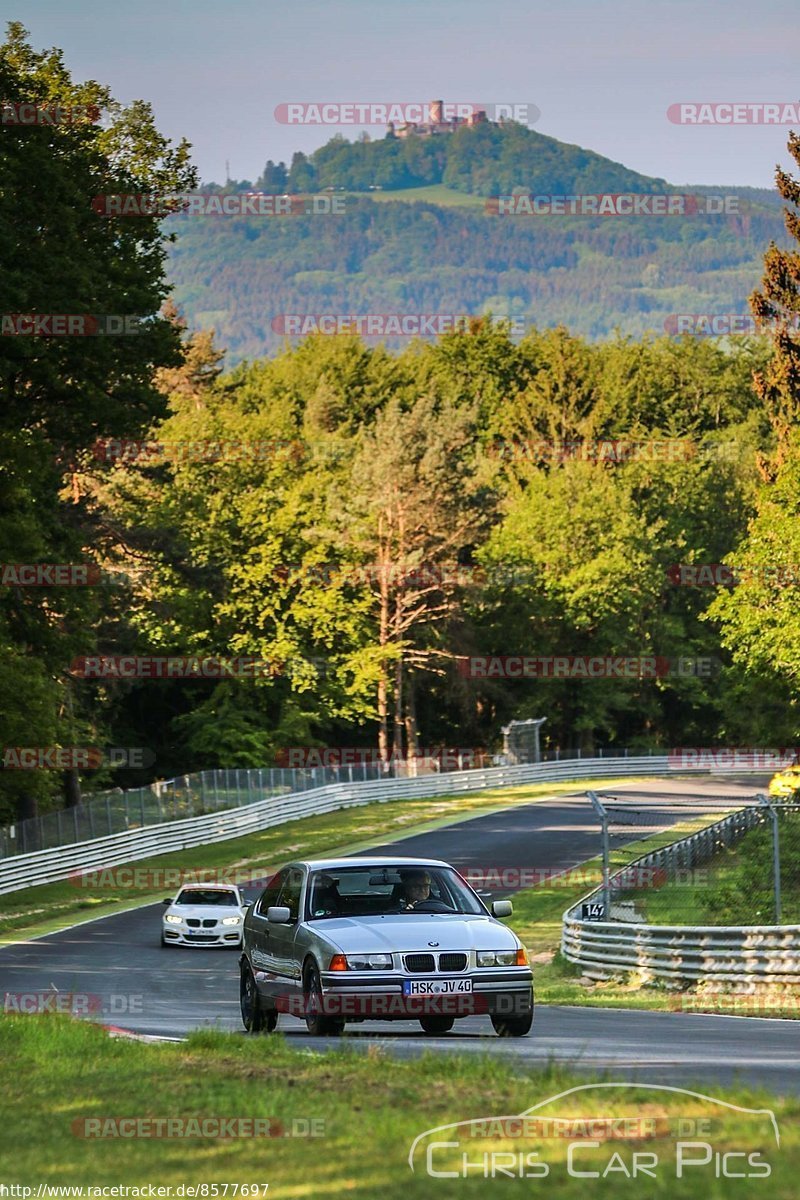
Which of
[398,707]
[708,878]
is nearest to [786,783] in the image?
[708,878]

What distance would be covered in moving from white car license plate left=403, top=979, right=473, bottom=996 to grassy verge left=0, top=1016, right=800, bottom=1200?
2343mm

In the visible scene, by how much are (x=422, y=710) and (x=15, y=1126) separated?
8423 cm

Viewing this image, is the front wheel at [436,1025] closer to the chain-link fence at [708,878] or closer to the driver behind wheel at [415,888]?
the driver behind wheel at [415,888]

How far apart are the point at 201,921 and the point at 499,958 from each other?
19546 millimetres

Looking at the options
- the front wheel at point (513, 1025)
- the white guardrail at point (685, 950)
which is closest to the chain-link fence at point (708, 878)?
the white guardrail at point (685, 950)

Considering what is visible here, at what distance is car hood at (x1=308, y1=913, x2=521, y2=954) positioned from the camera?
46.9ft

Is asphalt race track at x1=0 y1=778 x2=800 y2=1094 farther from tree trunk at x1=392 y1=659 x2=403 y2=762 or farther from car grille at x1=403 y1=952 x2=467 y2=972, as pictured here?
tree trunk at x1=392 y1=659 x2=403 y2=762

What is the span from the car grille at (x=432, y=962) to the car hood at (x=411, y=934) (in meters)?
0.06

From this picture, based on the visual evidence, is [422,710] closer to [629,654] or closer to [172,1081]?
[629,654]

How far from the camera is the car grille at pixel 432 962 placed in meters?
14.2

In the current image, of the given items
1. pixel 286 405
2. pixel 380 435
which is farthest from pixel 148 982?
pixel 286 405

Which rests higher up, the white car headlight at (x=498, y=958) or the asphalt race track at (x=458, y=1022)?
the white car headlight at (x=498, y=958)

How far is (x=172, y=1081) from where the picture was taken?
10617 mm

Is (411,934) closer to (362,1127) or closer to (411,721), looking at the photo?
(362,1127)
